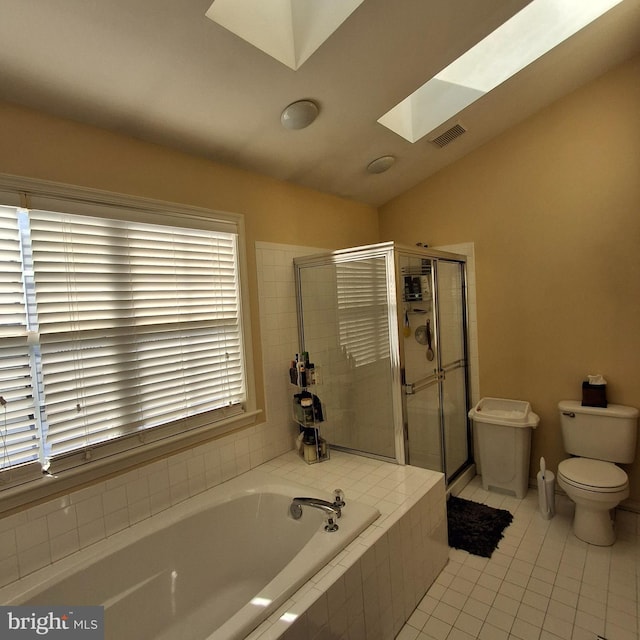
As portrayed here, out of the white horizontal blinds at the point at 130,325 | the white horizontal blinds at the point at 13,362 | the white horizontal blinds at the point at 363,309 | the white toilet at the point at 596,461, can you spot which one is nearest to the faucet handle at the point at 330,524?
the white horizontal blinds at the point at 130,325

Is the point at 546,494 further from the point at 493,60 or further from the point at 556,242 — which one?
the point at 493,60

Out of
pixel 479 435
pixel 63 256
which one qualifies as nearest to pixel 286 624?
pixel 63 256

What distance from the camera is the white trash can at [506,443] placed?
275cm

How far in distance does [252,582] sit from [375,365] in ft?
4.56

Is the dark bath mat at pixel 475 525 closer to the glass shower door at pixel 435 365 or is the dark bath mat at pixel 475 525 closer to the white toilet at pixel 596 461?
the glass shower door at pixel 435 365

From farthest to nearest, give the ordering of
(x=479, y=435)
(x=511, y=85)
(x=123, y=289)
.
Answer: (x=479, y=435)
(x=511, y=85)
(x=123, y=289)

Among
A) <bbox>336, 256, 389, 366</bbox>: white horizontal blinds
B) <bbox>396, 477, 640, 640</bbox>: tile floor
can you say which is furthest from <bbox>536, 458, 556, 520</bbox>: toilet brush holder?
<bbox>336, 256, 389, 366</bbox>: white horizontal blinds

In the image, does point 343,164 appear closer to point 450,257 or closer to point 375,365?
point 450,257

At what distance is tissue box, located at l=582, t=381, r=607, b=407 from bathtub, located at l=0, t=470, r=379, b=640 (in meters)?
1.71

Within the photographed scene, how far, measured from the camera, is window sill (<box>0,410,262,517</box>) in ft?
4.98

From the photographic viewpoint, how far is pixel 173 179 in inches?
80.8

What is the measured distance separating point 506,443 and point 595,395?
26.2 inches

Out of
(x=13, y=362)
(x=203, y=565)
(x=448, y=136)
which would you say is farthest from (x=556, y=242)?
(x=13, y=362)

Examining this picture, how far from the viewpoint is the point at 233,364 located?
235 cm
